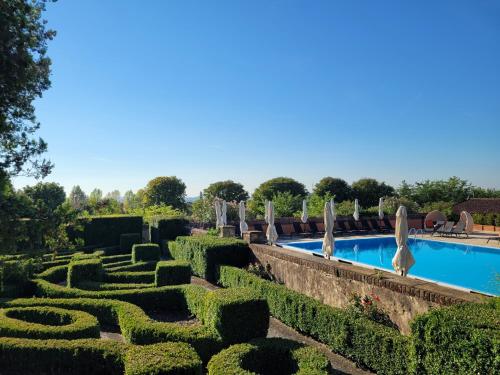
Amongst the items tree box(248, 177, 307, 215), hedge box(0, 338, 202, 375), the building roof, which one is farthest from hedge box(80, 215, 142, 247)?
tree box(248, 177, 307, 215)

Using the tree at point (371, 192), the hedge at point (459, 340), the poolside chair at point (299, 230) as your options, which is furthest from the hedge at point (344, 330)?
the tree at point (371, 192)

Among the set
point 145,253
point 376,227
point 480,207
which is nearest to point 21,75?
point 145,253

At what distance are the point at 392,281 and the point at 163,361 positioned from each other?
4.80 m

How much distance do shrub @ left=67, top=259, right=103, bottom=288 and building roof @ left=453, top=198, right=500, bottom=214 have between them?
97.2 ft

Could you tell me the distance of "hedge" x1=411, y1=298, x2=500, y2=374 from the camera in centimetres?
453

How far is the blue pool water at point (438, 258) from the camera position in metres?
15.0

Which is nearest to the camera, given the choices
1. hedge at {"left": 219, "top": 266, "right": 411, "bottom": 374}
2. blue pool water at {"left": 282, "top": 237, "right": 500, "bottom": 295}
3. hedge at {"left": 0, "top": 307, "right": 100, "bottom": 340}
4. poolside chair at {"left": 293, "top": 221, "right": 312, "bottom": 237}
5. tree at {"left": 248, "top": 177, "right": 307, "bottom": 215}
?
hedge at {"left": 219, "top": 266, "right": 411, "bottom": 374}

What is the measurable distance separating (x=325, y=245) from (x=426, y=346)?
739 centimetres

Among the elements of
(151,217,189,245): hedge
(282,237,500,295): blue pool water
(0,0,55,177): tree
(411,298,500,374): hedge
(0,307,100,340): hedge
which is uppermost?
(0,0,55,177): tree

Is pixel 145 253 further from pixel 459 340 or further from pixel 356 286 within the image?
pixel 459 340

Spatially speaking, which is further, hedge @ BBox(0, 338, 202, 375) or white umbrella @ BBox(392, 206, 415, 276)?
white umbrella @ BBox(392, 206, 415, 276)

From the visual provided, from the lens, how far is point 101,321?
970cm

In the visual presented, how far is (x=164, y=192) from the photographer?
180ft

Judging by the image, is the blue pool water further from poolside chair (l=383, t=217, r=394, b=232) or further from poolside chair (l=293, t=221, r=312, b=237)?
poolside chair (l=383, t=217, r=394, b=232)
